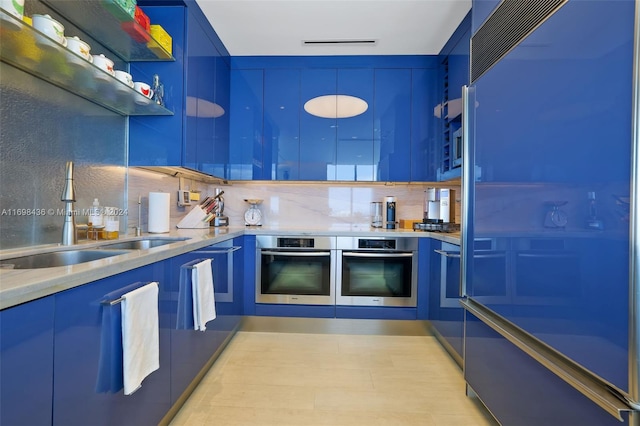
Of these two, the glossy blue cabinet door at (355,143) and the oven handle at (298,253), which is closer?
the oven handle at (298,253)

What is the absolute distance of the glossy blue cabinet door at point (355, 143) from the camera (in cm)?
277

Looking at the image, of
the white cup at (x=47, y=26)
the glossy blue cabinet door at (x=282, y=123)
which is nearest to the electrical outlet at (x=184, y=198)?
the glossy blue cabinet door at (x=282, y=123)

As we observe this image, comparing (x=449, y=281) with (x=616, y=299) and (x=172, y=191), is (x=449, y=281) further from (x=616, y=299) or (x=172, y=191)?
(x=172, y=191)

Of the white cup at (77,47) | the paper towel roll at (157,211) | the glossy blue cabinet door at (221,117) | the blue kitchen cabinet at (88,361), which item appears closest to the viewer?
the blue kitchen cabinet at (88,361)

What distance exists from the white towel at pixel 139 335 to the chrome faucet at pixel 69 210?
0.61m

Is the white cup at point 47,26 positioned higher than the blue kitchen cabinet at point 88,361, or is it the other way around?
the white cup at point 47,26

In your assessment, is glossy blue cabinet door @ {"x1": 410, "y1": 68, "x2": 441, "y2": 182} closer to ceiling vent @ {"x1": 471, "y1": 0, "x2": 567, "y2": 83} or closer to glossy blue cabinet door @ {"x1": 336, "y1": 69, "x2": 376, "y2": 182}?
glossy blue cabinet door @ {"x1": 336, "y1": 69, "x2": 376, "y2": 182}

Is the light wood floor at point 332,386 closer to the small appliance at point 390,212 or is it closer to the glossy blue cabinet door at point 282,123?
the small appliance at point 390,212

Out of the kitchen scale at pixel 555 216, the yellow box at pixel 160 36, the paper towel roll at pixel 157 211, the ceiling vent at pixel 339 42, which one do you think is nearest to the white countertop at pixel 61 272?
the paper towel roll at pixel 157 211

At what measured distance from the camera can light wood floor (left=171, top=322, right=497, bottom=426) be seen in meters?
1.50

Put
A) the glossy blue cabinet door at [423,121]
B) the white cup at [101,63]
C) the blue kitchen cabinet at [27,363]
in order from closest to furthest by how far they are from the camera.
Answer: the blue kitchen cabinet at [27,363]
the white cup at [101,63]
the glossy blue cabinet door at [423,121]

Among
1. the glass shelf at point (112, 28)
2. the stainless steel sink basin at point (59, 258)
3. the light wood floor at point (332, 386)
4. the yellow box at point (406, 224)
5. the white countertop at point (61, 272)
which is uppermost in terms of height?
the glass shelf at point (112, 28)

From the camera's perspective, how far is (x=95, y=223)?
1.54 metres

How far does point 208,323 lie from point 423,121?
2.47 metres
